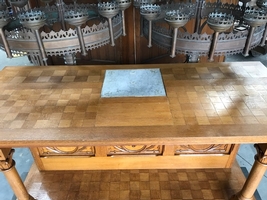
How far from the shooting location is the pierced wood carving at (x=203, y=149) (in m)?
1.49

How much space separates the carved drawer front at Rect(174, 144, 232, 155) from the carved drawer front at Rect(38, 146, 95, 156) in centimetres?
57

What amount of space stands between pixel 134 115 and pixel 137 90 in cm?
21

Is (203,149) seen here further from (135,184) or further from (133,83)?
(133,83)

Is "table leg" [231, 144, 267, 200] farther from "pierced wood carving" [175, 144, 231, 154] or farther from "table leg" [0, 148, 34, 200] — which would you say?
"table leg" [0, 148, 34, 200]

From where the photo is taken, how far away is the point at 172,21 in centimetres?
94

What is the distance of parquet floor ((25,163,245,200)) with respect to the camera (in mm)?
1451

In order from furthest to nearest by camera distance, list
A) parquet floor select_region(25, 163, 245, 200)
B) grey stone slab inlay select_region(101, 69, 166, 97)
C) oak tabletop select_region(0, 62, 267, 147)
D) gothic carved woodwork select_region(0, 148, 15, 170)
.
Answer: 1. parquet floor select_region(25, 163, 245, 200)
2. grey stone slab inlay select_region(101, 69, 166, 97)
3. gothic carved woodwork select_region(0, 148, 15, 170)
4. oak tabletop select_region(0, 62, 267, 147)

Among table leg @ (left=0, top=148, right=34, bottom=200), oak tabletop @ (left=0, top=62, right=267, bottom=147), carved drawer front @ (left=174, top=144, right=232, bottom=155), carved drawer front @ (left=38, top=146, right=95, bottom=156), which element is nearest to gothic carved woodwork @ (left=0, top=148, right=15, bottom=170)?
table leg @ (left=0, top=148, right=34, bottom=200)

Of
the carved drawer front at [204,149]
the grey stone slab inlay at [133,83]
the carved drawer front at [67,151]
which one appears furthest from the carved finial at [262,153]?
the carved drawer front at [67,151]

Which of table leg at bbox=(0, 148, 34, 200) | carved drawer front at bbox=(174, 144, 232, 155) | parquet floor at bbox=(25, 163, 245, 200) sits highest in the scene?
table leg at bbox=(0, 148, 34, 200)

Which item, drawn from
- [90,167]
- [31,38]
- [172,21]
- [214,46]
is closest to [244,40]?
[214,46]

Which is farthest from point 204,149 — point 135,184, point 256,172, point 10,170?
point 10,170

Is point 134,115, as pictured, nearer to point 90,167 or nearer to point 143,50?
point 90,167

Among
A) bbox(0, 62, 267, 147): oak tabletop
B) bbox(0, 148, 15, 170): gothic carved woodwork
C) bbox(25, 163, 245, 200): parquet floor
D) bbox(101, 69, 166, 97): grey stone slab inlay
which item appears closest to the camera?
bbox(0, 62, 267, 147): oak tabletop
